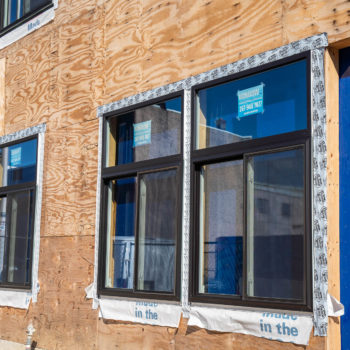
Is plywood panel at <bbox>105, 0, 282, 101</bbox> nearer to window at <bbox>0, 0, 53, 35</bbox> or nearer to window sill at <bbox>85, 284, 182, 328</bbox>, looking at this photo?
window at <bbox>0, 0, 53, 35</bbox>

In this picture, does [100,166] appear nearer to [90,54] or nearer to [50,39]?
[90,54]

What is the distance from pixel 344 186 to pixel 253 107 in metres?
1.58

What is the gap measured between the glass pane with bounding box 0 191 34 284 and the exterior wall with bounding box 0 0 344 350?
0.59 meters

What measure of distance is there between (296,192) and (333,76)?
133 cm

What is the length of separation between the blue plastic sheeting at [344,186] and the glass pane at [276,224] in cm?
42

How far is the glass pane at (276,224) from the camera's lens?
6863 millimetres

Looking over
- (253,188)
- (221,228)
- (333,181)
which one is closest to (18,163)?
(221,228)

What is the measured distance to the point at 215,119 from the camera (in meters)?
8.23

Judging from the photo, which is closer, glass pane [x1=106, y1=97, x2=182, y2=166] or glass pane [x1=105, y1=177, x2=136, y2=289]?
glass pane [x1=106, y1=97, x2=182, y2=166]

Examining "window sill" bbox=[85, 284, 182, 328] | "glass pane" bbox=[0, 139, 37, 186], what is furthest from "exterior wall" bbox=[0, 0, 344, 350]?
"glass pane" bbox=[0, 139, 37, 186]

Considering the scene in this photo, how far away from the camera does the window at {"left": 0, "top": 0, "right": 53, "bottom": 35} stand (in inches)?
488

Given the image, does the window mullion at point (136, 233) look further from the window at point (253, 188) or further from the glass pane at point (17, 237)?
the glass pane at point (17, 237)

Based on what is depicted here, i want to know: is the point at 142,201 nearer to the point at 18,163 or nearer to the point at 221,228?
the point at 221,228

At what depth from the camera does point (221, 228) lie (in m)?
7.89
